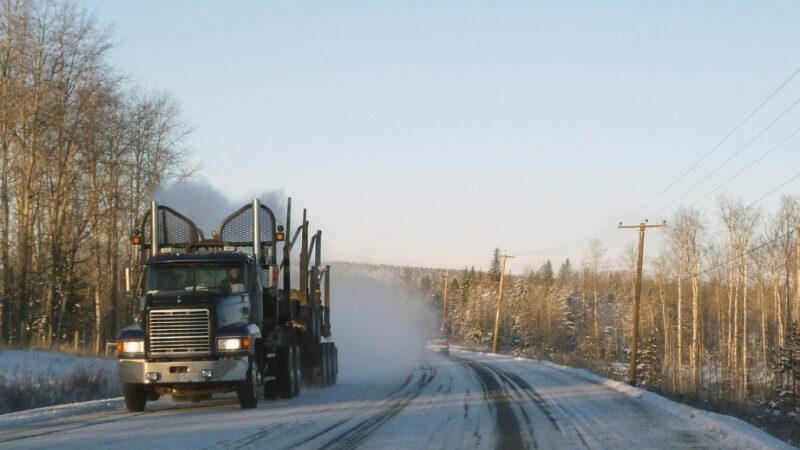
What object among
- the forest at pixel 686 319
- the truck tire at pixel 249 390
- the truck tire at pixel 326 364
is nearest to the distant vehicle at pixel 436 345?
the forest at pixel 686 319

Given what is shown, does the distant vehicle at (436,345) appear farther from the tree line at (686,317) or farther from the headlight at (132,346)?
the headlight at (132,346)

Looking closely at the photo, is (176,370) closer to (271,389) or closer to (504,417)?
(271,389)

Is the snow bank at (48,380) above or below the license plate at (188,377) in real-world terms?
below

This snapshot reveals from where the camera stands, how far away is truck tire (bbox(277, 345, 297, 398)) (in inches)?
738

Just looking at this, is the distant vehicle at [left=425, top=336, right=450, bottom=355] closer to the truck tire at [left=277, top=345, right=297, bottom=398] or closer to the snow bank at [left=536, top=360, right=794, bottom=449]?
the snow bank at [left=536, top=360, right=794, bottom=449]

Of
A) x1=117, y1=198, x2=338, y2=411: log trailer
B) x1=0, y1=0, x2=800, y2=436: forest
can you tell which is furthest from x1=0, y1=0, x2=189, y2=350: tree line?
x1=117, y1=198, x2=338, y2=411: log trailer

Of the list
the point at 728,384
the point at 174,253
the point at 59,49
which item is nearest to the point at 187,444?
the point at 174,253

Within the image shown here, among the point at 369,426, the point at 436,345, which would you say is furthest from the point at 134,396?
the point at 436,345

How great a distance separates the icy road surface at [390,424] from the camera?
38.3ft

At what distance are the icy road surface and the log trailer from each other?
0.59 meters

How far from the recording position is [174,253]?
1725 centimetres

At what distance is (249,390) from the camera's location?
1622 cm

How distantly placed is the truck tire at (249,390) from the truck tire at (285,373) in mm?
2101

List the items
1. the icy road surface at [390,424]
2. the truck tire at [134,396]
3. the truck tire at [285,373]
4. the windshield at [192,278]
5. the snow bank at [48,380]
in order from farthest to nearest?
the snow bank at [48,380] → the truck tire at [285,373] → the windshield at [192,278] → the truck tire at [134,396] → the icy road surface at [390,424]
